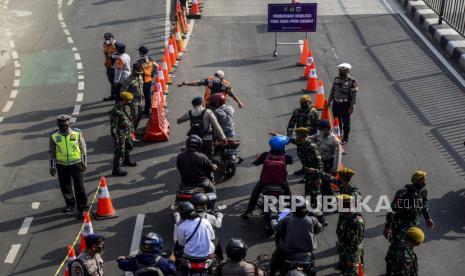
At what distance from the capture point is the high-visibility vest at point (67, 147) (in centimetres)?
1236

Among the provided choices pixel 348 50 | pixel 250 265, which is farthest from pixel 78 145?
pixel 348 50

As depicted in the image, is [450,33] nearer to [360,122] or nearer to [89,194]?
[360,122]

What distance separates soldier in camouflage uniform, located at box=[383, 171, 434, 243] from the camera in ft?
34.3

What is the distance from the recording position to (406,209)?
1050 centimetres

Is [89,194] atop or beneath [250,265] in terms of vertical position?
beneath

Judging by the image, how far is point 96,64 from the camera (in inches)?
827

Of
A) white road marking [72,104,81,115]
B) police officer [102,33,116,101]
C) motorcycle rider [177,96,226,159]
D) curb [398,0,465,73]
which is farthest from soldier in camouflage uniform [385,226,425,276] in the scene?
curb [398,0,465,73]

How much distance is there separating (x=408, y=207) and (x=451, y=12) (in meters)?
14.5

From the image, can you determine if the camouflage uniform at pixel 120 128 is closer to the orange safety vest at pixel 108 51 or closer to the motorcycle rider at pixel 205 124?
the motorcycle rider at pixel 205 124

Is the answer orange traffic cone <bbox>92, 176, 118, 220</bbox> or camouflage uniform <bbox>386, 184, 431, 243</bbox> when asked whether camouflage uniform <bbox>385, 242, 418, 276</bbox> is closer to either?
camouflage uniform <bbox>386, 184, 431, 243</bbox>

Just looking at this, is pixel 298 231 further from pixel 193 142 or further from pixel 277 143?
pixel 193 142

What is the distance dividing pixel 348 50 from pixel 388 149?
695cm

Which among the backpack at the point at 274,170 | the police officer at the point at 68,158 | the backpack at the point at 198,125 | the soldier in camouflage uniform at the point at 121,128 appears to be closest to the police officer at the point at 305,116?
the backpack at the point at 198,125

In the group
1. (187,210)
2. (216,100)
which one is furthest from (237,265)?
(216,100)
